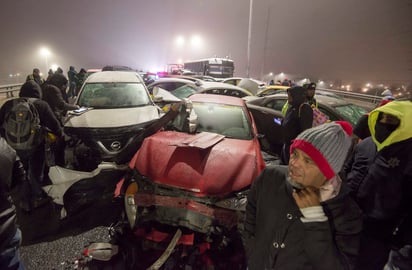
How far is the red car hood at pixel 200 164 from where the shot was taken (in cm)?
293

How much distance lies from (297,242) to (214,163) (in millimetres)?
1749


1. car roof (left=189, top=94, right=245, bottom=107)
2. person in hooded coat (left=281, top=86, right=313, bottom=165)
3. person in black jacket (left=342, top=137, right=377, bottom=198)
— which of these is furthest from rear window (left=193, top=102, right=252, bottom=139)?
person in black jacket (left=342, top=137, right=377, bottom=198)

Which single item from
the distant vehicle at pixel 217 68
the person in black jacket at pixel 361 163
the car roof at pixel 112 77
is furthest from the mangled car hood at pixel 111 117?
the distant vehicle at pixel 217 68

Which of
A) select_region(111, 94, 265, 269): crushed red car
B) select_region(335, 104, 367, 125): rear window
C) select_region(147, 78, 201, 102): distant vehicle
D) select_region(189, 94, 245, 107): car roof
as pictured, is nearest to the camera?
select_region(111, 94, 265, 269): crushed red car

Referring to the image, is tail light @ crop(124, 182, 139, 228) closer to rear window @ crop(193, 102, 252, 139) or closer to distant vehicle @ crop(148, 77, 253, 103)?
rear window @ crop(193, 102, 252, 139)

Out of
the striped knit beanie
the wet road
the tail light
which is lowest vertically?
the wet road

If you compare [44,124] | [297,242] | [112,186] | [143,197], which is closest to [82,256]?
[143,197]

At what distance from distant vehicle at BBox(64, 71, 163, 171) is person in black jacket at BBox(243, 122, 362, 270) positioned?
380cm

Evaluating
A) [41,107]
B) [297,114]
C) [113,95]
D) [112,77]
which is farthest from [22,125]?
[297,114]

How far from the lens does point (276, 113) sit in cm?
720

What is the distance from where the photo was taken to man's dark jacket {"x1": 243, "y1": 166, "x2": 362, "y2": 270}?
4.47 feet

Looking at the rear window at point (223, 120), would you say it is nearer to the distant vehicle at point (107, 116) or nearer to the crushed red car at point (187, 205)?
the crushed red car at point (187, 205)

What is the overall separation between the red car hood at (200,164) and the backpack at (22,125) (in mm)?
1718

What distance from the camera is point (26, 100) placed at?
381cm
